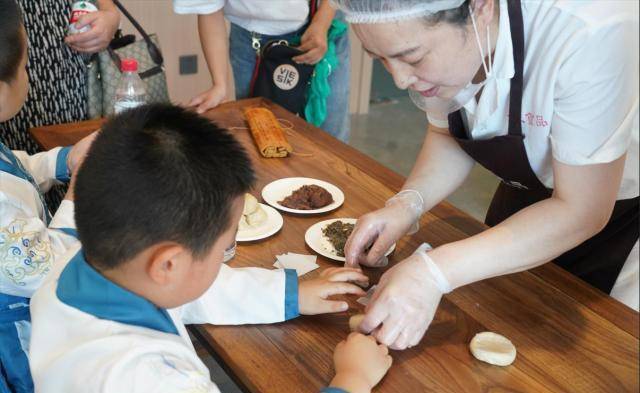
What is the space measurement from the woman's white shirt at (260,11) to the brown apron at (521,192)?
→ 1.01 metres

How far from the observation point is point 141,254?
2.95 feet

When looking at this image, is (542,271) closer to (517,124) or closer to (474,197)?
Answer: (517,124)

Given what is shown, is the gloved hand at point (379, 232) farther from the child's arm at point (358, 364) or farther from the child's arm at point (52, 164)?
the child's arm at point (52, 164)

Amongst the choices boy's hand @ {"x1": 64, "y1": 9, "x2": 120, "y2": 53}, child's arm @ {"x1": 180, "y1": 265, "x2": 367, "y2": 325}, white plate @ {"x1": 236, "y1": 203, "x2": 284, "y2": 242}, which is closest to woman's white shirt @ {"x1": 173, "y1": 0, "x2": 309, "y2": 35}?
boy's hand @ {"x1": 64, "y1": 9, "x2": 120, "y2": 53}

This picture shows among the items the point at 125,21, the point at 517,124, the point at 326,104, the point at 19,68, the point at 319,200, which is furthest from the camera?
the point at 125,21

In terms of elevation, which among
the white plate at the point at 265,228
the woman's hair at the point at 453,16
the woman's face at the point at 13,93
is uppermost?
the woman's hair at the point at 453,16

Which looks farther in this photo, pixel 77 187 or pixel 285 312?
pixel 285 312

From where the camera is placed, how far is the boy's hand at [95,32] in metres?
1.92

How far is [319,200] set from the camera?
1.55 metres

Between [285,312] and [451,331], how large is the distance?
304mm

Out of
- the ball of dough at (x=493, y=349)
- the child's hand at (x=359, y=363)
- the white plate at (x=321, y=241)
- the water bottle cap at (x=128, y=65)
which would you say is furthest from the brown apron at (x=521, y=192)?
the water bottle cap at (x=128, y=65)

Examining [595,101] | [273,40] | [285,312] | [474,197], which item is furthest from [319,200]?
[474,197]

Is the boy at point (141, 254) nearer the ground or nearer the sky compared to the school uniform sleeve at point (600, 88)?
nearer the ground

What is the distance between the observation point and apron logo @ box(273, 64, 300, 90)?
227cm
